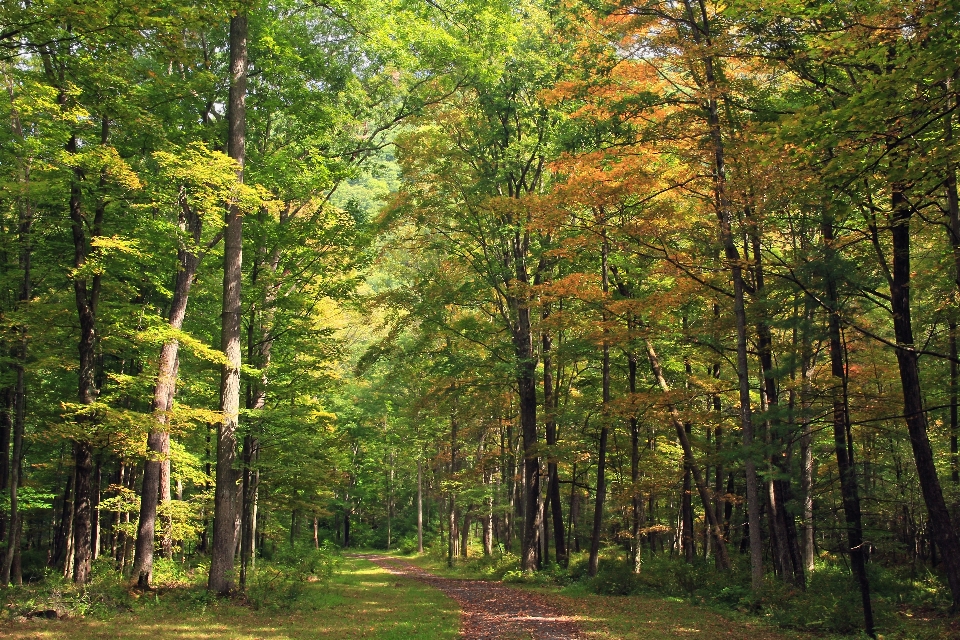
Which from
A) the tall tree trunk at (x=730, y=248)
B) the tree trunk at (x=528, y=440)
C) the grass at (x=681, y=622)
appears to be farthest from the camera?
the tree trunk at (x=528, y=440)

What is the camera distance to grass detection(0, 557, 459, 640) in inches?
361

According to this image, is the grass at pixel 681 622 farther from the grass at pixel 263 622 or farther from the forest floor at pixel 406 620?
the grass at pixel 263 622

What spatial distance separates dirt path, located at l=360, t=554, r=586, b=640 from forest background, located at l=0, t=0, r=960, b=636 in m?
2.96

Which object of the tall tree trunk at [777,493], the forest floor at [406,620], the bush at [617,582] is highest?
the tall tree trunk at [777,493]

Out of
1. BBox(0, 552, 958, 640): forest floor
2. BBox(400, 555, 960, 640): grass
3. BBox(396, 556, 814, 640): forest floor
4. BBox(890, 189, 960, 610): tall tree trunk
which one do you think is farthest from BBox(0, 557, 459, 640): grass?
BBox(890, 189, 960, 610): tall tree trunk

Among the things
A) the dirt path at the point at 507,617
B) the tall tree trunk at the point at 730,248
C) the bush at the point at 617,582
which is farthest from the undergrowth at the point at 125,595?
the tall tree trunk at the point at 730,248

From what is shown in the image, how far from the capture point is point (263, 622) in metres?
11.0

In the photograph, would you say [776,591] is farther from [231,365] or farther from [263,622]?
[231,365]

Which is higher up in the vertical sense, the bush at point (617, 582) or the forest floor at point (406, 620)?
the forest floor at point (406, 620)

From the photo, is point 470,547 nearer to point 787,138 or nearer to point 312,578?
point 312,578

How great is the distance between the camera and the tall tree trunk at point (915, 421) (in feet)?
33.5

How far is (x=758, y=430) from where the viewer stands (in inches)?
579

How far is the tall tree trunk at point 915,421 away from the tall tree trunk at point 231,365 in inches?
481

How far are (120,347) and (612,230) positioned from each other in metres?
11.8
